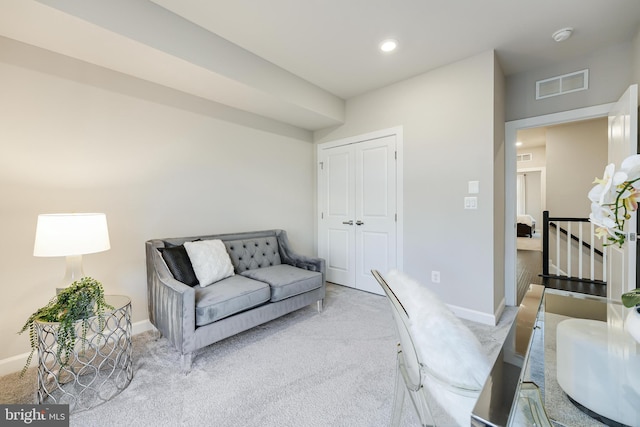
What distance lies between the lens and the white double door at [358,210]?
3.34 metres

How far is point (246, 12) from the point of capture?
2.07m

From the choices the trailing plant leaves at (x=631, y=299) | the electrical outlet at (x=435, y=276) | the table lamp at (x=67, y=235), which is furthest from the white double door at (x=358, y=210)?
the table lamp at (x=67, y=235)

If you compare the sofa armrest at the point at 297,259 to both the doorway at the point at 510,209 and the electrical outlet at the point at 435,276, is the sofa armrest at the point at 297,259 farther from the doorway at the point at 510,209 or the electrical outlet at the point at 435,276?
the doorway at the point at 510,209

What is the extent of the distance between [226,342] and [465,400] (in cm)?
198

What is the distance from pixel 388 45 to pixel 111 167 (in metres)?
2.72

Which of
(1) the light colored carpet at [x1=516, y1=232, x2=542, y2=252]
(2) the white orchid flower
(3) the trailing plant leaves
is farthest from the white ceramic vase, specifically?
(1) the light colored carpet at [x1=516, y1=232, x2=542, y2=252]

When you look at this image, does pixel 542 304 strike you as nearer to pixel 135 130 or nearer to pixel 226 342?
pixel 226 342

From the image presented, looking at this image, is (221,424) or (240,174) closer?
(221,424)

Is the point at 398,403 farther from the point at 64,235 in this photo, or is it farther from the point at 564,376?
the point at 64,235

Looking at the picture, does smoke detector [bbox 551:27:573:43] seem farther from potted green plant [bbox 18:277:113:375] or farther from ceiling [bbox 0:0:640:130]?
potted green plant [bbox 18:277:113:375]

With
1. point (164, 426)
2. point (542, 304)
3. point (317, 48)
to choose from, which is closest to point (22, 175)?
point (164, 426)

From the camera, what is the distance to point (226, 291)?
7.14 ft

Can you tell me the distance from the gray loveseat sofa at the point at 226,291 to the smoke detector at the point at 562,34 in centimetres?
298

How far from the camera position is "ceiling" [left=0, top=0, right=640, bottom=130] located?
71.7 inches
